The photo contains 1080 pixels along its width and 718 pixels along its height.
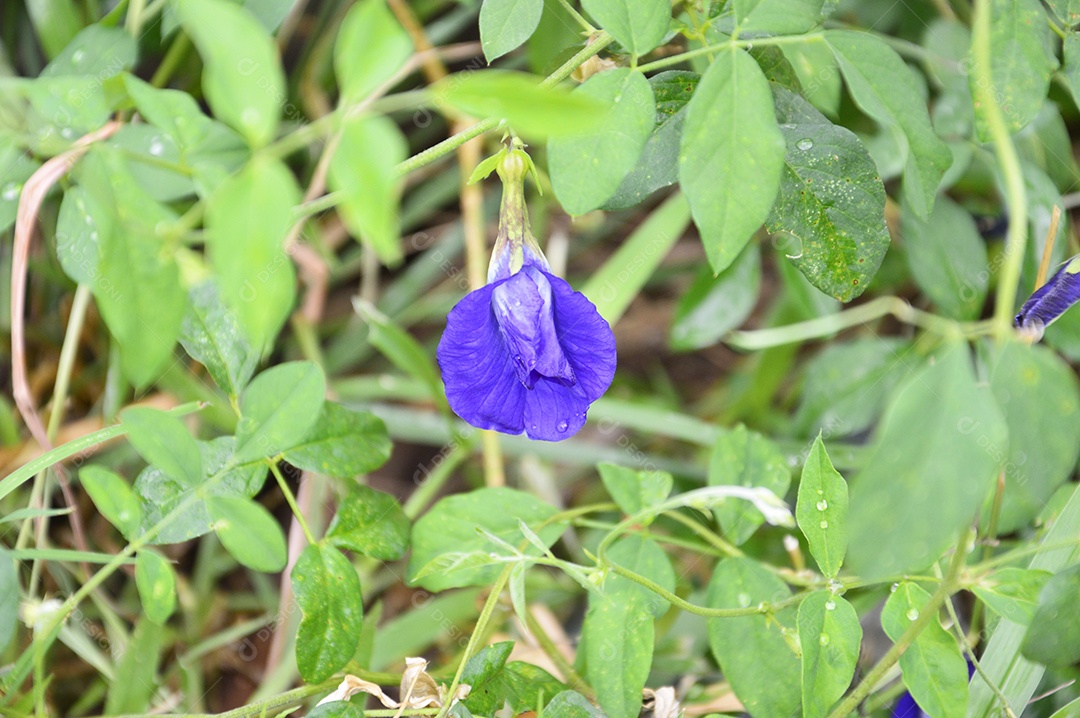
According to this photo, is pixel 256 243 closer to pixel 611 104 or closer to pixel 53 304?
pixel 611 104

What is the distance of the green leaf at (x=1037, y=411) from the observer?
591 mm

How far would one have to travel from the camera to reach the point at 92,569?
1392 millimetres

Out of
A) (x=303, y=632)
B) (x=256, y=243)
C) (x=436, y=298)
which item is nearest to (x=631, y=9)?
(x=256, y=243)

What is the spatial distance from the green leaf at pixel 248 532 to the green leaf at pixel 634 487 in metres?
0.40

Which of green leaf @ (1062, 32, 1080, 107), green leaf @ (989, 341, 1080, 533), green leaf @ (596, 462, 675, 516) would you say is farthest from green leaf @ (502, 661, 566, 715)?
green leaf @ (1062, 32, 1080, 107)

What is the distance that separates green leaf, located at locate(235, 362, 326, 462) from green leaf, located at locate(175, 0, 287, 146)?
400 millimetres

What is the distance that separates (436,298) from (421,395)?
282mm

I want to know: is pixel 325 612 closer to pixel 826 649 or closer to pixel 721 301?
pixel 826 649

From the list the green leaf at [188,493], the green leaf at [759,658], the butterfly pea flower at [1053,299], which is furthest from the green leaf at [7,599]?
the butterfly pea flower at [1053,299]

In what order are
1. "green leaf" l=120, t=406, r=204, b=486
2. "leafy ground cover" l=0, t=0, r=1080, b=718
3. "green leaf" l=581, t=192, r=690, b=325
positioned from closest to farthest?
"leafy ground cover" l=0, t=0, r=1080, b=718 < "green leaf" l=120, t=406, r=204, b=486 < "green leaf" l=581, t=192, r=690, b=325

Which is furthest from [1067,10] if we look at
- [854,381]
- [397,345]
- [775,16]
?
[397,345]

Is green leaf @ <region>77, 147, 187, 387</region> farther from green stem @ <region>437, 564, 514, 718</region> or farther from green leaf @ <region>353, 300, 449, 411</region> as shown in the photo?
green leaf @ <region>353, 300, 449, 411</region>

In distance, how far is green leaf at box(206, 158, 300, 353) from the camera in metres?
0.49

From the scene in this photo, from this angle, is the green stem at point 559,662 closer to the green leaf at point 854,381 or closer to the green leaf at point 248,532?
the green leaf at point 248,532
